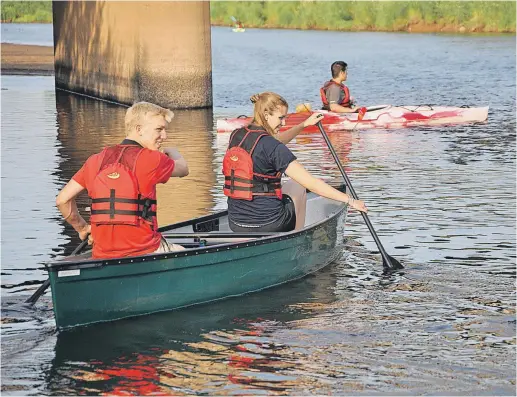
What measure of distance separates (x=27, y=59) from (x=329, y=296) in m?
31.3

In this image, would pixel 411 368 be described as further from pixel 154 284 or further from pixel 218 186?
pixel 218 186

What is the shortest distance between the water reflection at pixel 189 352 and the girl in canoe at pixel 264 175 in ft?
2.11

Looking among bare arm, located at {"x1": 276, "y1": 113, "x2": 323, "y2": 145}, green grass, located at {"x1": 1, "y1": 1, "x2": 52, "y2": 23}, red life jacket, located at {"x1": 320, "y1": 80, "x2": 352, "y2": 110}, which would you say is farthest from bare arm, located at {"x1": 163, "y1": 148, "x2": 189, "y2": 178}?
green grass, located at {"x1": 1, "y1": 1, "x2": 52, "y2": 23}

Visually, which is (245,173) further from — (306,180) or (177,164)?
(177,164)

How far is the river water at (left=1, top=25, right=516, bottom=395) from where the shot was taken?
24.5ft

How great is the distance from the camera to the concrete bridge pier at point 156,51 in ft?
78.7

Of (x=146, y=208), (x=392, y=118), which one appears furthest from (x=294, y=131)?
(x=392, y=118)

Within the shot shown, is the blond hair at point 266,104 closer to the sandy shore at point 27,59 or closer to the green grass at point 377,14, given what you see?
the sandy shore at point 27,59

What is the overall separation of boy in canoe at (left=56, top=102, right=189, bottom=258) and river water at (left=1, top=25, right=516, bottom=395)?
0.65 m

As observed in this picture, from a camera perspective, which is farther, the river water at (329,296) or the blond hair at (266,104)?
the blond hair at (266,104)

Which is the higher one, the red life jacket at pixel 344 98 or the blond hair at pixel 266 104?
the blond hair at pixel 266 104

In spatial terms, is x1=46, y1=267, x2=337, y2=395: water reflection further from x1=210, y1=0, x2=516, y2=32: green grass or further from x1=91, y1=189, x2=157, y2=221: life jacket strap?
x1=210, y1=0, x2=516, y2=32: green grass

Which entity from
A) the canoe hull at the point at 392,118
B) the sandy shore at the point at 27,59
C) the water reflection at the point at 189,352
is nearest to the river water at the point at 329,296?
the water reflection at the point at 189,352

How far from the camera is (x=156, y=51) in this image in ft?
79.5
